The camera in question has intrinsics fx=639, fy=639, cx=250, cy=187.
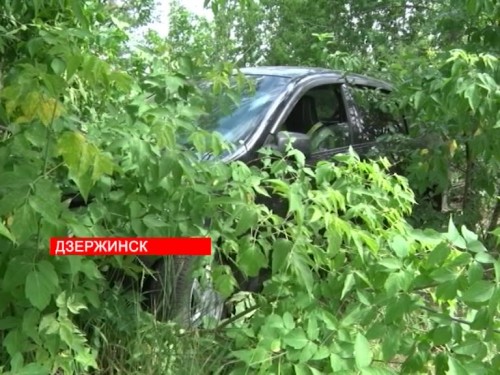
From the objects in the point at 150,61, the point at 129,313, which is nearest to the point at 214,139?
the point at 150,61

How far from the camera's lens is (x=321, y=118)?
485cm

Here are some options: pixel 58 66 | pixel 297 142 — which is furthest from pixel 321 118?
pixel 58 66

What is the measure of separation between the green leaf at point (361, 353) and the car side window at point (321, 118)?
2361mm

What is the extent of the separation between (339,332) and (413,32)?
30.5ft

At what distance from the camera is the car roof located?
189 inches

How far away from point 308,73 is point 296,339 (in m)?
2.97

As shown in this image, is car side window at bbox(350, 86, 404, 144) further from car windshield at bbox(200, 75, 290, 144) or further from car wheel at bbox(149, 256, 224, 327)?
car wheel at bbox(149, 256, 224, 327)

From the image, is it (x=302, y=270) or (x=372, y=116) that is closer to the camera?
(x=302, y=270)

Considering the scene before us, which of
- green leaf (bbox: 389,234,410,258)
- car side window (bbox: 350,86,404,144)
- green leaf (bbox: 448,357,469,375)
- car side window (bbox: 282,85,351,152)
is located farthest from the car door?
green leaf (bbox: 448,357,469,375)

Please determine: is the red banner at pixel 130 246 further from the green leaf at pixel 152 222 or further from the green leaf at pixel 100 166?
the green leaf at pixel 100 166

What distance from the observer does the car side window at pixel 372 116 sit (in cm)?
512

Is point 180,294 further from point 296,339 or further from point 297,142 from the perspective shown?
point 297,142

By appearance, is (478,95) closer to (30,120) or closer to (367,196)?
(367,196)

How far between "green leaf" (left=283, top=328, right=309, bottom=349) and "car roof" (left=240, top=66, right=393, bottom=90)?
9.01 feet
